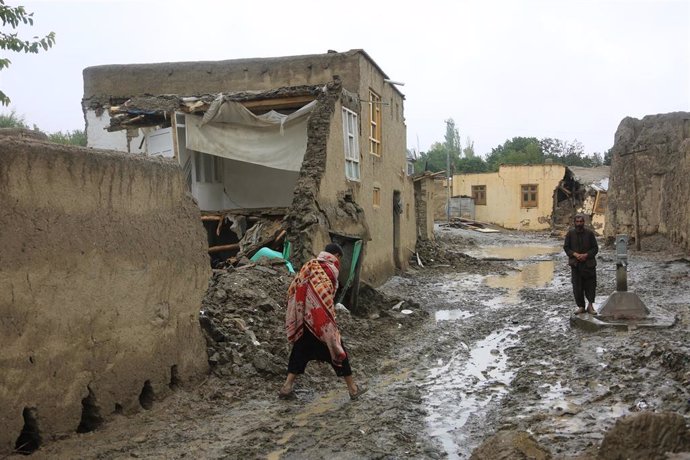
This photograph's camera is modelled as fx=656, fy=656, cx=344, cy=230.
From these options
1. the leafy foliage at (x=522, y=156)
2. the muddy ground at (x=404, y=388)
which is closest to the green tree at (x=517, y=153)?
the leafy foliage at (x=522, y=156)

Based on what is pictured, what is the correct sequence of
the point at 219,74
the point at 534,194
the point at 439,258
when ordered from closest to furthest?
the point at 219,74, the point at 439,258, the point at 534,194

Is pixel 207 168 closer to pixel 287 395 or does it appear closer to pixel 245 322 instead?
pixel 245 322

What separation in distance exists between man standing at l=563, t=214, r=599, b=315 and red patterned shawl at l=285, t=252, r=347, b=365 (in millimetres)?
4413

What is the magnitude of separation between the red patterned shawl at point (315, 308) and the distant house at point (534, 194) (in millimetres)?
Answer: 37482

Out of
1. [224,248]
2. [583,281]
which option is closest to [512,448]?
[583,281]

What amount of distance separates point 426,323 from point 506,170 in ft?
110

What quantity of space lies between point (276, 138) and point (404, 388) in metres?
8.24

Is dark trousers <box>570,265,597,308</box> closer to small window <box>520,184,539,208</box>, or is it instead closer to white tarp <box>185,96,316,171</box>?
white tarp <box>185,96,316,171</box>

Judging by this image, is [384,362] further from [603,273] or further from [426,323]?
[603,273]

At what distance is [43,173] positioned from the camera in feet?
15.0

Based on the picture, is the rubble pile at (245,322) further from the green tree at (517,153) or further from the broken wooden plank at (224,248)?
the green tree at (517,153)

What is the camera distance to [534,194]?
4200cm

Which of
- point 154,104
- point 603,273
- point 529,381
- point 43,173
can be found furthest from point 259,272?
point 603,273

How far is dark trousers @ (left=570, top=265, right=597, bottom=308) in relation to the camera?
9.09 meters
